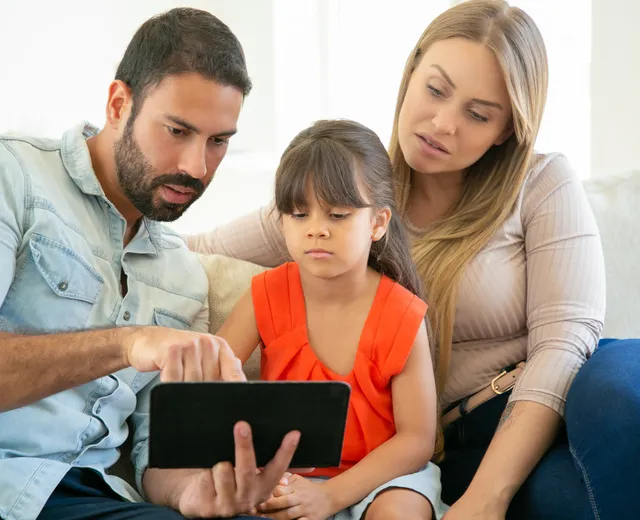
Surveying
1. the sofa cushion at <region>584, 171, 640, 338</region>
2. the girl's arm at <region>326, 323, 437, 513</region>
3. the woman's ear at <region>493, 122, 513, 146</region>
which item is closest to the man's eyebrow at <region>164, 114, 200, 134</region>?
the girl's arm at <region>326, 323, 437, 513</region>

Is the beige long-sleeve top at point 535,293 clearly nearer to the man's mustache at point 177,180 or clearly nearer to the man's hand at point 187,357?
the man's mustache at point 177,180

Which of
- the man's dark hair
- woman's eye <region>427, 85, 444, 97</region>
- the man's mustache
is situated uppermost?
the man's dark hair

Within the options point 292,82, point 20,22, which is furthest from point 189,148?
point 292,82

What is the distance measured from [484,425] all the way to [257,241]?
0.65 meters

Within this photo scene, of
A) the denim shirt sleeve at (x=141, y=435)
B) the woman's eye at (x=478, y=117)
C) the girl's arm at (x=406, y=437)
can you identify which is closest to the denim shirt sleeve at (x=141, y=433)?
the denim shirt sleeve at (x=141, y=435)

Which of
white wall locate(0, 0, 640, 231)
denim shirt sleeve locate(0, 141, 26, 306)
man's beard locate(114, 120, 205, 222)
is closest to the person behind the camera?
denim shirt sleeve locate(0, 141, 26, 306)

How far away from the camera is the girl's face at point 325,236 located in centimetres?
160

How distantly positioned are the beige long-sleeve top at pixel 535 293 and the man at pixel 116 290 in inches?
22.3

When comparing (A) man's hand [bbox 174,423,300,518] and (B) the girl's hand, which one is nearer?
(A) man's hand [bbox 174,423,300,518]

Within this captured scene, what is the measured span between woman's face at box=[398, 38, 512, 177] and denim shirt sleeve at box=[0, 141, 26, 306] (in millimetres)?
807

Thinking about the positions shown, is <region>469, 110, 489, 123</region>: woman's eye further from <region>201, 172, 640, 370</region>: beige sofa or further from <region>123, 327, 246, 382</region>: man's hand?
<region>123, 327, 246, 382</region>: man's hand

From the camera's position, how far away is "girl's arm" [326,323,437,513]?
5.14ft

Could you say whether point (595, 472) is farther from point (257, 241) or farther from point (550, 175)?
point (257, 241)

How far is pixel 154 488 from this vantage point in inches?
62.6
